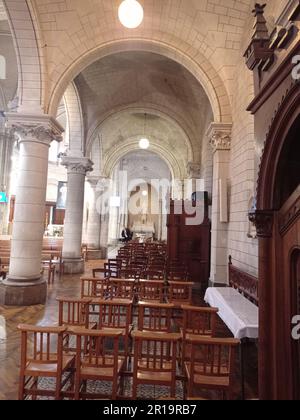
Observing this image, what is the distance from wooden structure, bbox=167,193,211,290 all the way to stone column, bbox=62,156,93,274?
3.16 m

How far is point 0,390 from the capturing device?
2.71 m

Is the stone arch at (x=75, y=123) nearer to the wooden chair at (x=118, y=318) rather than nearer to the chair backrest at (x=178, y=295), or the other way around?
the chair backrest at (x=178, y=295)

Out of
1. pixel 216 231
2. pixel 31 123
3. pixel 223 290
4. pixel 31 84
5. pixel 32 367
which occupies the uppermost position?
pixel 31 84

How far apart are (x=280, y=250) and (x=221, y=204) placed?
178 inches

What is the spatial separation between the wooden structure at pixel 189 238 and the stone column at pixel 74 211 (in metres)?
3.16

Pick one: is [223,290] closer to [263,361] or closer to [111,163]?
[263,361]

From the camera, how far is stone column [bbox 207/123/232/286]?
251 inches

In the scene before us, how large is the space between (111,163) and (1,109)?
5930 mm

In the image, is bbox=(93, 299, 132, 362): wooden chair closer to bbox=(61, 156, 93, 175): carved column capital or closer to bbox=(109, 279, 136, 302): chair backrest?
bbox=(109, 279, 136, 302): chair backrest

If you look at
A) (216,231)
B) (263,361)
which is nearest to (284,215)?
(263,361)

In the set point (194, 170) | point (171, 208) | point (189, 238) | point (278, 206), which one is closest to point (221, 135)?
point (171, 208)

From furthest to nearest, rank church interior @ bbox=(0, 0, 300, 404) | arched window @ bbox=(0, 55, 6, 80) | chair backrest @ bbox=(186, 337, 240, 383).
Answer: arched window @ bbox=(0, 55, 6, 80), chair backrest @ bbox=(186, 337, 240, 383), church interior @ bbox=(0, 0, 300, 404)

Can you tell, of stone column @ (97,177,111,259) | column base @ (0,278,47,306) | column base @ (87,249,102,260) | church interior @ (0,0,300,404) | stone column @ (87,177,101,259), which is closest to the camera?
church interior @ (0,0,300,404)

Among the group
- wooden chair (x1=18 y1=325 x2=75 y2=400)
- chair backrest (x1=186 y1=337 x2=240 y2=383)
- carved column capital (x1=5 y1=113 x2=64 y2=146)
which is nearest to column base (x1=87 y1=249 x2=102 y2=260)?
carved column capital (x1=5 y1=113 x2=64 y2=146)
